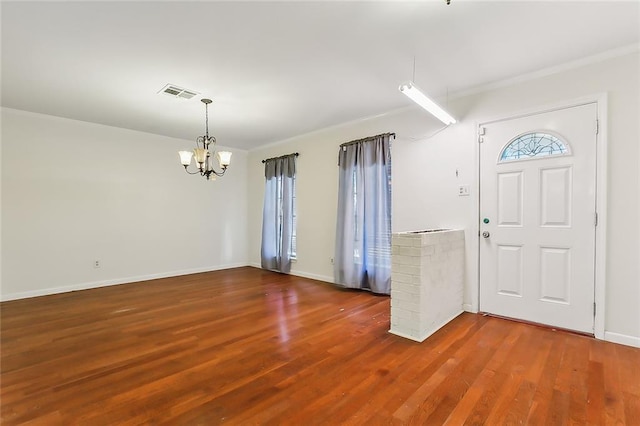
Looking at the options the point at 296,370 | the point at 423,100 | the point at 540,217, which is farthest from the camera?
the point at 540,217

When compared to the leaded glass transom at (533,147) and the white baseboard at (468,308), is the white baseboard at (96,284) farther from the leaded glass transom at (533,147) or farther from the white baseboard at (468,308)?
the leaded glass transom at (533,147)

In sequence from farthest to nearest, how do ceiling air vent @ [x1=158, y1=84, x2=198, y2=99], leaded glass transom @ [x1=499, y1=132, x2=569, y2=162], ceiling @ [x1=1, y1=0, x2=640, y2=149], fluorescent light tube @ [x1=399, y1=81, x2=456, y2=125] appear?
ceiling air vent @ [x1=158, y1=84, x2=198, y2=99], leaded glass transom @ [x1=499, y1=132, x2=569, y2=162], fluorescent light tube @ [x1=399, y1=81, x2=456, y2=125], ceiling @ [x1=1, y1=0, x2=640, y2=149]

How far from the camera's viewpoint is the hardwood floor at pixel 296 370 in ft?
5.64

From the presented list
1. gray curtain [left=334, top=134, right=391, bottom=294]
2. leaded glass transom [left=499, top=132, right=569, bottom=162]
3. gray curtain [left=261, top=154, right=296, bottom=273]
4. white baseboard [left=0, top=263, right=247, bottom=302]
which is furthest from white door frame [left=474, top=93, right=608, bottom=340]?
white baseboard [left=0, top=263, right=247, bottom=302]

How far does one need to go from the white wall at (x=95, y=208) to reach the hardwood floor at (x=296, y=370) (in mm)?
1012

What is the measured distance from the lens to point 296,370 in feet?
7.18

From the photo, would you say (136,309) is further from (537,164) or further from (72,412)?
(537,164)

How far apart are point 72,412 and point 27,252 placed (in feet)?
12.3

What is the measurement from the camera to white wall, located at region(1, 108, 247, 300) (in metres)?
4.15

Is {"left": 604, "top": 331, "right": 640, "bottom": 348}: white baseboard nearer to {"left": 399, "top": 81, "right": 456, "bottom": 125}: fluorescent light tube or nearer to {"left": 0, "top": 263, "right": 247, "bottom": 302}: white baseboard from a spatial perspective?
{"left": 399, "top": 81, "right": 456, "bottom": 125}: fluorescent light tube

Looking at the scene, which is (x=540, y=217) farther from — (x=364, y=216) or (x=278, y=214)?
(x=278, y=214)

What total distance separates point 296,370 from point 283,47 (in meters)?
2.71

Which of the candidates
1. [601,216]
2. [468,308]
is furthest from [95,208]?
[601,216]

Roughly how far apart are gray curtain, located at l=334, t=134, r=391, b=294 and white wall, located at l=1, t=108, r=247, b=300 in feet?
9.97
